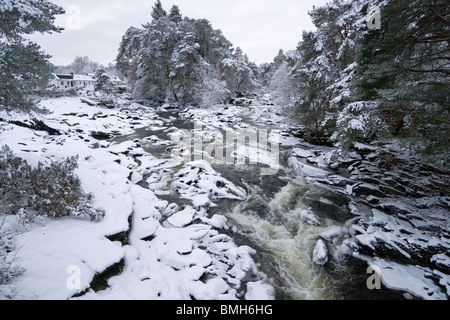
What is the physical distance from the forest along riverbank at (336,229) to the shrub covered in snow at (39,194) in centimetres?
314

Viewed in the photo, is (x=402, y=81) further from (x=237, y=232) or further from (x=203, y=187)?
(x=203, y=187)

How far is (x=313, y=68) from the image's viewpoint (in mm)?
12195

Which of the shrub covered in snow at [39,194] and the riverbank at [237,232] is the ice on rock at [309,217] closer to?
the riverbank at [237,232]

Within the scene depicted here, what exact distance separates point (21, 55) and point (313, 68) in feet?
45.2

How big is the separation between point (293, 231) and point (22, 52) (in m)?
9.29

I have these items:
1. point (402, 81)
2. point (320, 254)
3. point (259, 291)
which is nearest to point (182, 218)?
point (259, 291)

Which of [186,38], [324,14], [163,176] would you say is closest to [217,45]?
[186,38]

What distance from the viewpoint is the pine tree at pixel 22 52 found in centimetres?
455

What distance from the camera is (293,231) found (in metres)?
6.12

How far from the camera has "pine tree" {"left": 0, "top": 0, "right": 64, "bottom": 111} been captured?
14.9ft

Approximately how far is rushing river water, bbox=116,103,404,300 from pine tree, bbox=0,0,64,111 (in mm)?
5122
